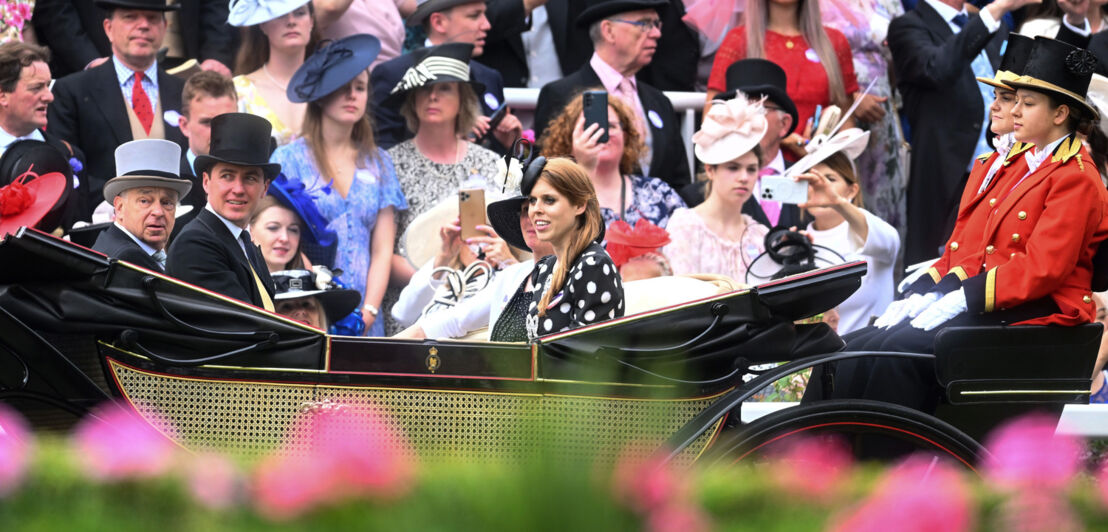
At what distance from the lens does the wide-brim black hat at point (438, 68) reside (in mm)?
7105

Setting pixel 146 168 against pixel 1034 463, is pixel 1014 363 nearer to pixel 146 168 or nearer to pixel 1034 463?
pixel 1034 463

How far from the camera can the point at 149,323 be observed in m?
3.74

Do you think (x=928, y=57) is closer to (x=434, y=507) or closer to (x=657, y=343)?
(x=657, y=343)

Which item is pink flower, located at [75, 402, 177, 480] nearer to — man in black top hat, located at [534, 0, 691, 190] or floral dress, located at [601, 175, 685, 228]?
floral dress, located at [601, 175, 685, 228]

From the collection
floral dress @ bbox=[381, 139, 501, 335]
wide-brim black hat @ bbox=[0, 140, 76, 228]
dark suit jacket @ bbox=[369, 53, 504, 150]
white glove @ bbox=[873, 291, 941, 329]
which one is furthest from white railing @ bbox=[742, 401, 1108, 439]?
wide-brim black hat @ bbox=[0, 140, 76, 228]

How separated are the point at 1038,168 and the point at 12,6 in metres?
5.08

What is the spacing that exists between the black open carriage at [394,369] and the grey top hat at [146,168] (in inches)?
A: 60.5

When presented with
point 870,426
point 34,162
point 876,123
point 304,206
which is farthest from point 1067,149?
point 34,162

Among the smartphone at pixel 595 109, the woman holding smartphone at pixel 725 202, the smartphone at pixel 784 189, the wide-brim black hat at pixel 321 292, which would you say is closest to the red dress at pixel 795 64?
the woman holding smartphone at pixel 725 202

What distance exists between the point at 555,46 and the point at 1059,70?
4.19m

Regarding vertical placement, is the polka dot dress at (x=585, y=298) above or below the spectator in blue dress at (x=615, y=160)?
below

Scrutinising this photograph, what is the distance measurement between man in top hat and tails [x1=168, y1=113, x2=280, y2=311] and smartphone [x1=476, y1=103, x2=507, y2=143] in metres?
2.06

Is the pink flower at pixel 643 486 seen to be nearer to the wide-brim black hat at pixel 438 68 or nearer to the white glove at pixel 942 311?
the white glove at pixel 942 311

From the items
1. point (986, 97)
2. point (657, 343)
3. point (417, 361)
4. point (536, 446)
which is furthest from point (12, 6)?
point (536, 446)
